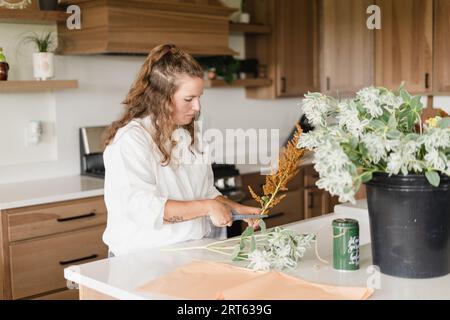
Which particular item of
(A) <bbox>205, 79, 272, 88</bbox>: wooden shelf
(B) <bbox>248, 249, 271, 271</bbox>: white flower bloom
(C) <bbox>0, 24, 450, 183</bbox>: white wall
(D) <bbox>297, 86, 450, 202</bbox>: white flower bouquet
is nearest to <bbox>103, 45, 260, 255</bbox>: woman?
(B) <bbox>248, 249, 271, 271</bbox>: white flower bloom

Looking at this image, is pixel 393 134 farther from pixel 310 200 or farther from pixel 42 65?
pixel 310 200

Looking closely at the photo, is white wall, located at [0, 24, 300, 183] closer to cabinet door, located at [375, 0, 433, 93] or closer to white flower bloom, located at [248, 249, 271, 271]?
cabinet door, located at [375, 0, 433, 93]

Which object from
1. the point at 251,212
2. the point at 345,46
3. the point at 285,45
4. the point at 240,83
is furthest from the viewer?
the point at 345,46

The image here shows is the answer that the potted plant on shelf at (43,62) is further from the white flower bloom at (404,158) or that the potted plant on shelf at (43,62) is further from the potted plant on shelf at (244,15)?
the white flower bloom at (404,158)

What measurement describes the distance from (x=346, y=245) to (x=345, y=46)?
3.57 m

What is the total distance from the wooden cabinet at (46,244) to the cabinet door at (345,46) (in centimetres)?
232

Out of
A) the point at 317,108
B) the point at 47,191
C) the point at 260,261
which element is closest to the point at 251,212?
the point at 260,261

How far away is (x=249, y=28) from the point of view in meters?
→ 4.74

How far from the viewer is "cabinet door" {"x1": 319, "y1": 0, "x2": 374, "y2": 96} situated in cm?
494

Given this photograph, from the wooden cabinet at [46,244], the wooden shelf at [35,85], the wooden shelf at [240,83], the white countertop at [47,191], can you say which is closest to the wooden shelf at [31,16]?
the wooden shelf at [35,85]
